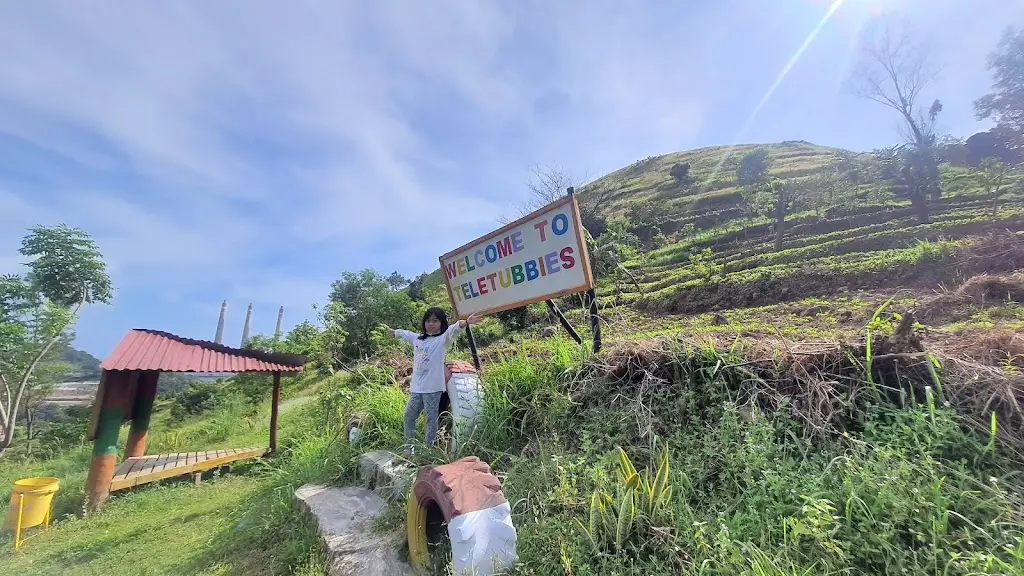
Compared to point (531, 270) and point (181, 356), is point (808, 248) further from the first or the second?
Result: point (181, 356)

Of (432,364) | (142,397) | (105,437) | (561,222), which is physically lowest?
(105,437)

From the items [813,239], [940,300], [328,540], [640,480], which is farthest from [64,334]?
[813,239]

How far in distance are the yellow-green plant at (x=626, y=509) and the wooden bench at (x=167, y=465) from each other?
22.1 feet

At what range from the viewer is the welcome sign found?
11.7 ft

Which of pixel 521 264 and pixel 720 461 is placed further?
pixel 521 264

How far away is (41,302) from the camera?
1207cm

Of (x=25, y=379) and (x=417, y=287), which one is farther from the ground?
(x=417, y=287)

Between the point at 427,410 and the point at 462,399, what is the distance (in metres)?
0.37

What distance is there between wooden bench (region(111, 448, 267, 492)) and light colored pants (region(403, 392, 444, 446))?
15.1ft

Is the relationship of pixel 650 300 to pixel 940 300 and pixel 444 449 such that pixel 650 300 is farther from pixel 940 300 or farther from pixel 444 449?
pixel 444 449

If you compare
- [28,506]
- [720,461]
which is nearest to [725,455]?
[720,461]

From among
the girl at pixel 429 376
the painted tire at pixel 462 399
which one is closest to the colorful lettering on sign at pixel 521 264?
the girl at pixel 429 376

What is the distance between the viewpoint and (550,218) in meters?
3.75

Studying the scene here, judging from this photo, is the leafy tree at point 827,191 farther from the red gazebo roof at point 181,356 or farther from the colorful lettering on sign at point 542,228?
the red gazebo roof at point 181,356
